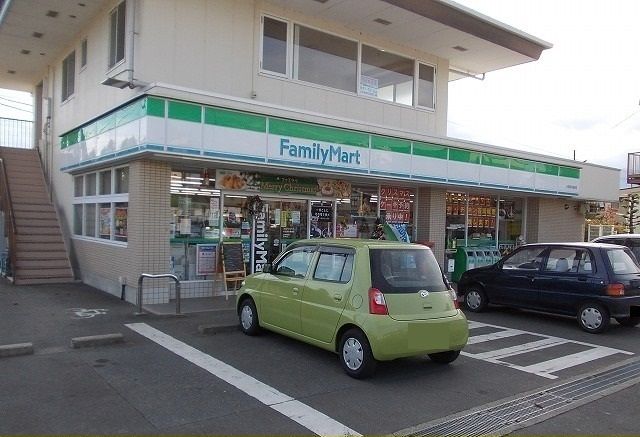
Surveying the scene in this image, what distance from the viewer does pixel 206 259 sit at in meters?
11.6

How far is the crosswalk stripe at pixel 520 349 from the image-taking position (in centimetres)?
768

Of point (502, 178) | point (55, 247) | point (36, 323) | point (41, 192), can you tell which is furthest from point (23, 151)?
point (502, 178)

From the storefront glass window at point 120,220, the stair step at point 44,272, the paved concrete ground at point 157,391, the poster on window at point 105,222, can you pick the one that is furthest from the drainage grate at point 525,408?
the stair step at point 44,272

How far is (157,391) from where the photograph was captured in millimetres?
5637

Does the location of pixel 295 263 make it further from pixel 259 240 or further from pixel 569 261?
pixel 569 261

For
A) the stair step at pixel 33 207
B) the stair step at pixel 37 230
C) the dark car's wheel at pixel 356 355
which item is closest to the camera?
the dark car's wheel at pixel 356 355

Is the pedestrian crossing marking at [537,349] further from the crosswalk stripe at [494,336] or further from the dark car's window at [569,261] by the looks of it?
the dark car's window at [569,261]

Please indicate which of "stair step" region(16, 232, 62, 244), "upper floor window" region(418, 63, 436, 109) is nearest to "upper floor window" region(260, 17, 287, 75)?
"upper floor window" region(418, 63, 436, 109)

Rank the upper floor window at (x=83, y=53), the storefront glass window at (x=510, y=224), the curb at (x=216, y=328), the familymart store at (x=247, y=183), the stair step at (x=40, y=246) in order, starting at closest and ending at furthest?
1. the curb at (x=216, y=328)
2. the familymart store at (x=247, y=183)
3. the stair step at (x=40, y=246)
4. the upper floor window at (x=83, y=53)
5. the storefront glass window at (x=510, y=224)

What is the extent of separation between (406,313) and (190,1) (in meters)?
8.29

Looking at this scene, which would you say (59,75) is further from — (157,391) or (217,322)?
(157,391)

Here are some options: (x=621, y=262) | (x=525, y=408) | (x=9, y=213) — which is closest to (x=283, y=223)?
(x=621, y=262)

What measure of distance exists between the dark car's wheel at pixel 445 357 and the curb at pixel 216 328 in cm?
329

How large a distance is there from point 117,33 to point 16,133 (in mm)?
10159
